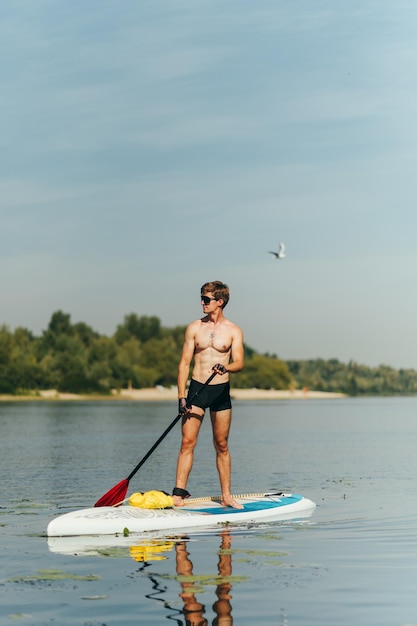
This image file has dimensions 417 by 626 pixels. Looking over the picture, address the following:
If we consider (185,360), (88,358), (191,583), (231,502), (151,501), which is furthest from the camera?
(88,358)

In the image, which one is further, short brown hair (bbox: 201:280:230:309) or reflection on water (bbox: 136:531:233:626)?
short brown hair (bbox: 201:280:230:309)

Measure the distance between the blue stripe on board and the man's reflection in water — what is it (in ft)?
7.10

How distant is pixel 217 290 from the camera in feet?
45.9

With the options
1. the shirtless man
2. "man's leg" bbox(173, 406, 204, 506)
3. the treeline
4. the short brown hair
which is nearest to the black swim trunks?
the shirtless man

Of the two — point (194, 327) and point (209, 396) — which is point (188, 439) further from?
point (194, 327)

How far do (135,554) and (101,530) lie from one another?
162cm

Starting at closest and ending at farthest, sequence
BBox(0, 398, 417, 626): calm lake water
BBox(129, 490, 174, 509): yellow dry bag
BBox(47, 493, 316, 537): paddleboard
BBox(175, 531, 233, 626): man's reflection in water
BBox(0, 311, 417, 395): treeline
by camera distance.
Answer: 1. BBox(175, 531, 233, 626): man's reflection in water
2. BBox(0, 398, 417, 626): calm lake water
3. BBox(47, 493, 316, 537): paddleboard
4. BBox(129, 490, 174, 509): yellow dry bag
5. BBox(0, 311, 417, 395): treeline

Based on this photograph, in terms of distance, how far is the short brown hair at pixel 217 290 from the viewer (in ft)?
45.7

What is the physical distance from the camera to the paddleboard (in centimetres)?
1280

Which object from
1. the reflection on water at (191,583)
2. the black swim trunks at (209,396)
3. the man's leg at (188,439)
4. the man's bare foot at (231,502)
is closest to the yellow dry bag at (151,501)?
the man's leg at (188,439)

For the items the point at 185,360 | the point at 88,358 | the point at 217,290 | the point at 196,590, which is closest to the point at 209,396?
the point at 185,360

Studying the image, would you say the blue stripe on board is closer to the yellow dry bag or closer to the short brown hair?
the yellow dry bag

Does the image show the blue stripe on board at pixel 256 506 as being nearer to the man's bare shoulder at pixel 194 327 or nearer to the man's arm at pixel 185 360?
the man's arm at pixel 185 360

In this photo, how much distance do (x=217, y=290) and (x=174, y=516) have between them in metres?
3.00
